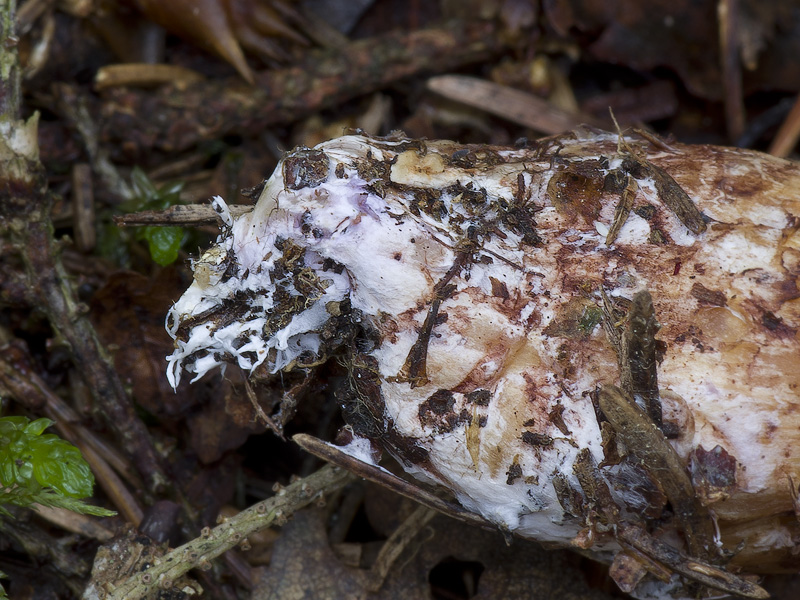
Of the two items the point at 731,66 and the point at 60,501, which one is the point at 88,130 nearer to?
the point at 60,501

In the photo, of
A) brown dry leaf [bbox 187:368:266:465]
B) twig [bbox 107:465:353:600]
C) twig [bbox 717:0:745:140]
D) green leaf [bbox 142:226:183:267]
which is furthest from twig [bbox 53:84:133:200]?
twig [bbox 717:0:745:140]

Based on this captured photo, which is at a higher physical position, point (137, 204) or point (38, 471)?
point (137, 204)

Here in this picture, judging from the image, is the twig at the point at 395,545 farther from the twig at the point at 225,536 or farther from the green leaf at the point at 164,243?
the green leaf at the point at 164,243

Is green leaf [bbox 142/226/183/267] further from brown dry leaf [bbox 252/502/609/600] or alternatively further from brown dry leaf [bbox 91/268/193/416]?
brown dry leaf [bbox 252/502/609/600]

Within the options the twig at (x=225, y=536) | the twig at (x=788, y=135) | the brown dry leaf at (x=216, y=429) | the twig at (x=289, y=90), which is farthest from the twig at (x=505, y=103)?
the twig at (x=225, y=536)

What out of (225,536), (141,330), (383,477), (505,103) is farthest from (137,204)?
(505,103)
